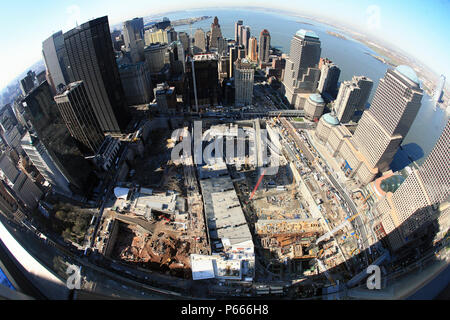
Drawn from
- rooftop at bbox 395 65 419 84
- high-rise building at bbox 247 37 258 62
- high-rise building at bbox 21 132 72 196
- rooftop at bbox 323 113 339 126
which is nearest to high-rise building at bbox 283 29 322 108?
rooftop at bbox 323 113 339 126

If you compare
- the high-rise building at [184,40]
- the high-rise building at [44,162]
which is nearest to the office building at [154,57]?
the high-rise building at [184,40]

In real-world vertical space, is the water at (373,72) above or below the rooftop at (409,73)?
below

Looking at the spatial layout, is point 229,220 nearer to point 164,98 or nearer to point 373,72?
point 164,98

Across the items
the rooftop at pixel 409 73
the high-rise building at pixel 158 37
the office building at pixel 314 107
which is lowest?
the office building at pixel 314 107

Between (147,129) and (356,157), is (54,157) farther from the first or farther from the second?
(356,157)

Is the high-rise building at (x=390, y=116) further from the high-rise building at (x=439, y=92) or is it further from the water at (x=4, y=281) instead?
the water at (x=4, y=281)

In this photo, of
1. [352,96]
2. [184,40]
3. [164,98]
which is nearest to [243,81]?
[164,98]
